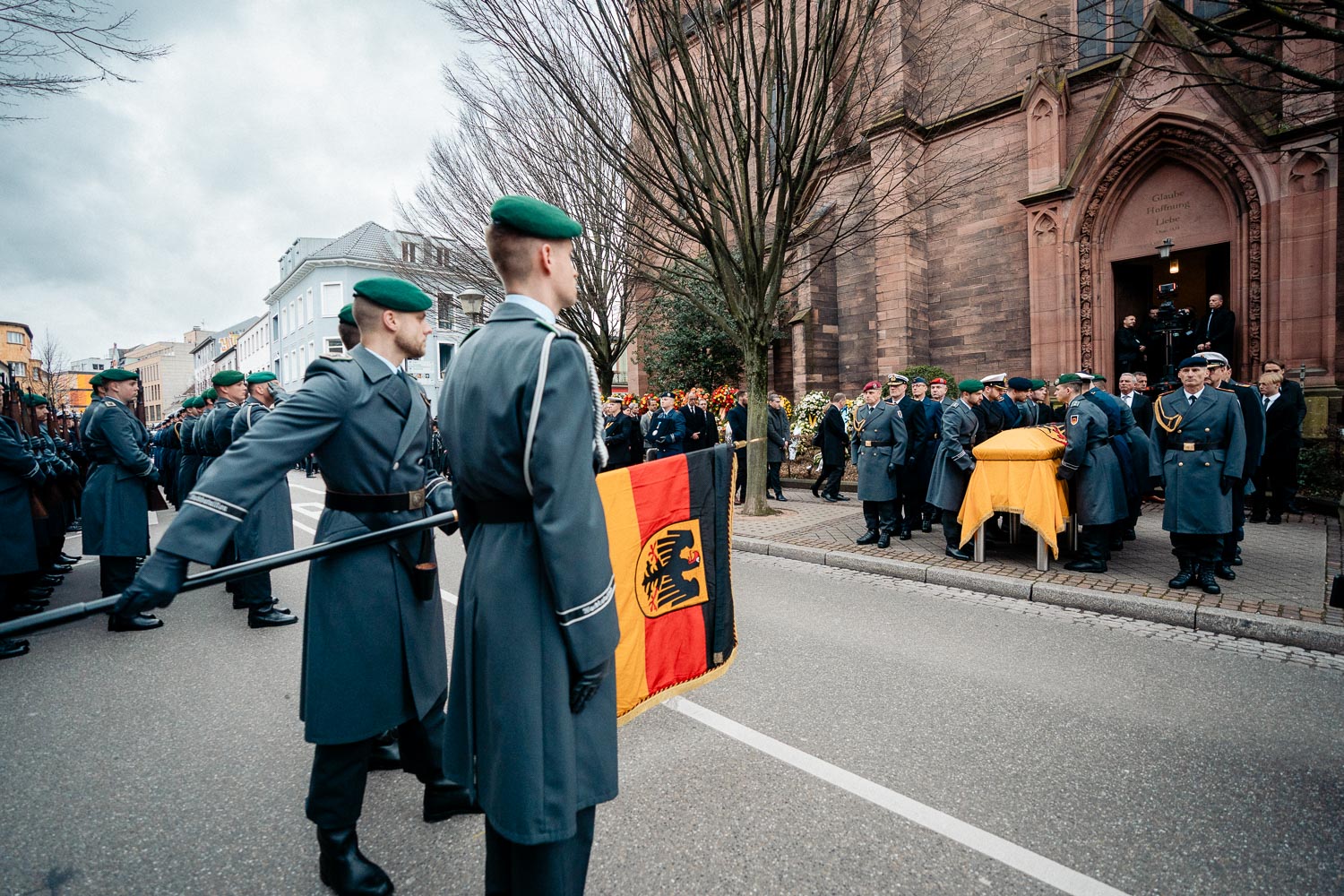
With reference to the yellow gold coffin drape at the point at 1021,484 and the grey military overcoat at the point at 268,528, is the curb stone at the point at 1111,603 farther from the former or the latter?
the grey military overcoat at the point at 268,528

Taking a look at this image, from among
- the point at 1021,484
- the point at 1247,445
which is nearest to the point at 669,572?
the point at 1021,484

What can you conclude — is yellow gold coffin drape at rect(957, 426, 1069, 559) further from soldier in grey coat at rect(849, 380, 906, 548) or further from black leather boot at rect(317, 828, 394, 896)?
black leather boot at rect(317, 828, 394, 896)

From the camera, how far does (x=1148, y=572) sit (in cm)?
671

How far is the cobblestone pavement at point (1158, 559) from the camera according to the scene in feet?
18.3

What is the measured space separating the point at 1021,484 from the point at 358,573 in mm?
6465

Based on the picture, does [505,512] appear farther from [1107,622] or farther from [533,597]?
[1107,622]

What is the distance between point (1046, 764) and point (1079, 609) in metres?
3.17

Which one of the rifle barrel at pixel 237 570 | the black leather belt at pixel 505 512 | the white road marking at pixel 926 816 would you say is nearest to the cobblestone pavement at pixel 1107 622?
the white road marking at pixel 926 816

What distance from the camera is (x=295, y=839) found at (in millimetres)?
2783

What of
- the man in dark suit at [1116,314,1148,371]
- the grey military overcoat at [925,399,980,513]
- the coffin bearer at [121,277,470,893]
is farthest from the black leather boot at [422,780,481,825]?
the man in dark suit at [1116,314,1148,371]

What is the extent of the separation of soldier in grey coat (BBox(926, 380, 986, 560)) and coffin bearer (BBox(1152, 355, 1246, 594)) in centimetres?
189

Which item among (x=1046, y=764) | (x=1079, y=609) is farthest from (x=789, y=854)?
(x=1079, y=609)

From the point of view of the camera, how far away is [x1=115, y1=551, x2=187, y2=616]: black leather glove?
178 centimetres

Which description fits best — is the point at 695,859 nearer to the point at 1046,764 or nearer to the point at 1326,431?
the point at 1046,764
